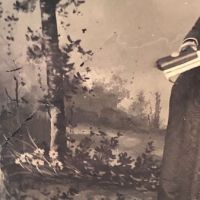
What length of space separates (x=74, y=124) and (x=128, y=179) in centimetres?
23

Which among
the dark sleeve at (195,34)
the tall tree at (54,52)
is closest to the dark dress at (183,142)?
the dark sleeve at (195,34)

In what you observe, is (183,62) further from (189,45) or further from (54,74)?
(54,74)

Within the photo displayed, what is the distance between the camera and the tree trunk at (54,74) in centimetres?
123

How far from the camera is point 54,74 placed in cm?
130

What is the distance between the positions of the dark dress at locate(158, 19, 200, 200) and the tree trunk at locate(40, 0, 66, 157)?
31 cm

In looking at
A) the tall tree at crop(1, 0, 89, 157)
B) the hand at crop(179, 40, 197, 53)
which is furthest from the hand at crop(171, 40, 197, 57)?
the tall tree at crop(1, 0, 89, 157)

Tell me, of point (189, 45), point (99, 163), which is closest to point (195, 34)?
point (189, 45)

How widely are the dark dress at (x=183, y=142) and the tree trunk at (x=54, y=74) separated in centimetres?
31

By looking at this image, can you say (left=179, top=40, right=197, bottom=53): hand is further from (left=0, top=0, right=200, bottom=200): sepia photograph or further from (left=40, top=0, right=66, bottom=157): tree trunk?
(left=40, top=0, right=66, bottom=157): tree trunk

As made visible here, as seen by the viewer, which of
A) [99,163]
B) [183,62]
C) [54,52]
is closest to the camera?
[183,62]

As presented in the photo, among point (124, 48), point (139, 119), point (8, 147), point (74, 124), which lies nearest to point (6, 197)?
point (8, 147)

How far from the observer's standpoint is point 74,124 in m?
1.35

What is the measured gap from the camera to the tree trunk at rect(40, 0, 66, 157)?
1.23 meters

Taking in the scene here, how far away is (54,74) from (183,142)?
1.30 ft
